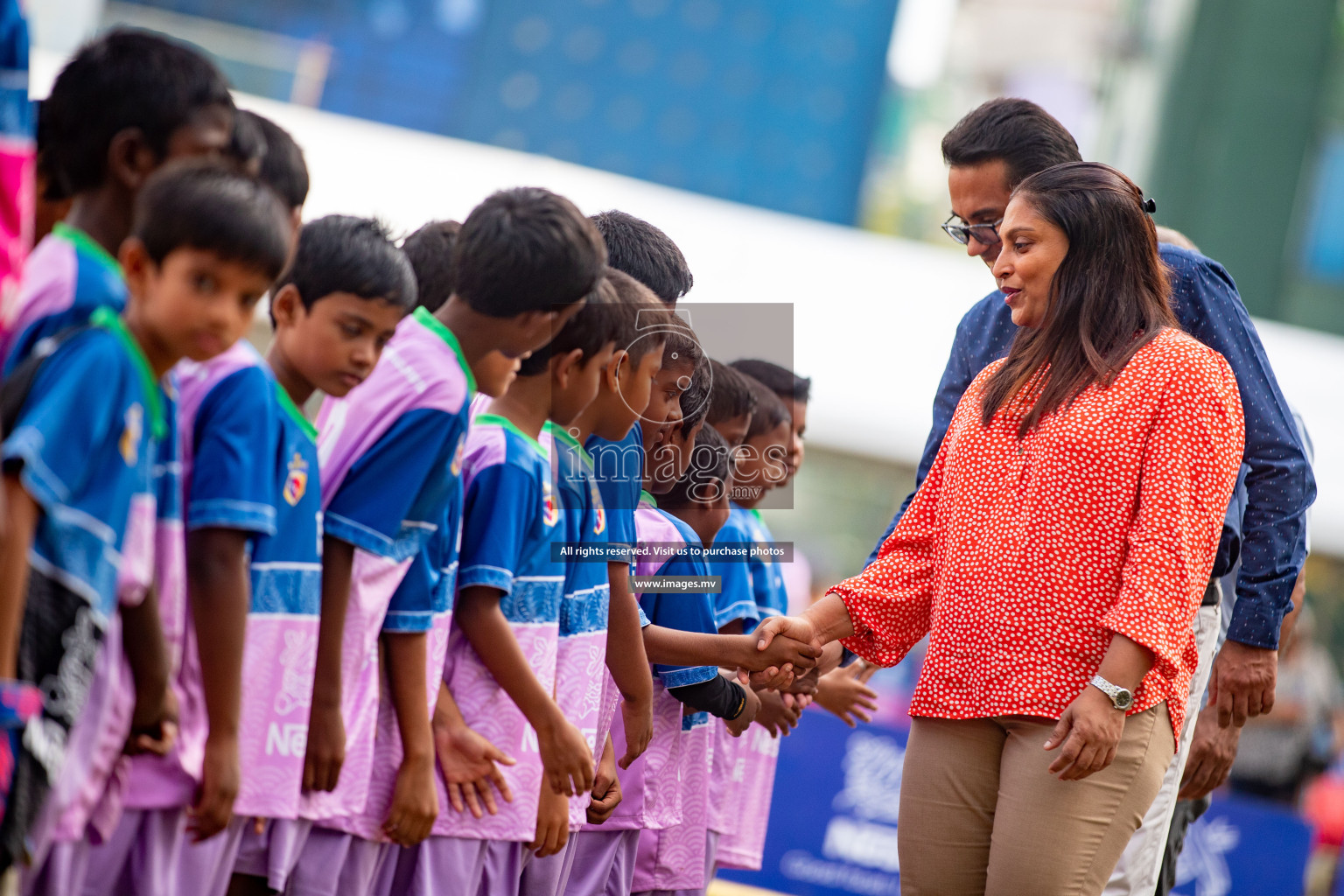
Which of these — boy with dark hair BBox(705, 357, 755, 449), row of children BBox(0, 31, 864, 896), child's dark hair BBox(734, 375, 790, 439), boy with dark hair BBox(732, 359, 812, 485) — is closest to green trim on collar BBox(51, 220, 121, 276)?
row of children BBox(0, 31, 864, 896)

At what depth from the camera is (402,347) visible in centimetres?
220

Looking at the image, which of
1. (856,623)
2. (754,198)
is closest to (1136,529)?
(856,623)

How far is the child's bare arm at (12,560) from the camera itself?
59.2 inches

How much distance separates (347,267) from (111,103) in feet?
1.31

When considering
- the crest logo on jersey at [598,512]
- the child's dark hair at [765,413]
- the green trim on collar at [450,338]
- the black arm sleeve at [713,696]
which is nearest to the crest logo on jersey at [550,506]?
the crest logo on jersey at [598,512]

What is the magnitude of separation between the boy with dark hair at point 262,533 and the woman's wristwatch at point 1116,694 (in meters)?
1.24

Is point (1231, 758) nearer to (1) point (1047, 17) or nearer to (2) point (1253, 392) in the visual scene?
(2) point (1253, 392)

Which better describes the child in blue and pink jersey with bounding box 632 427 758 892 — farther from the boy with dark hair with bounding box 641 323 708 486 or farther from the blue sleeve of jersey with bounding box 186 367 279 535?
the blue sleeve of jersey with bounding box 186 367 279 535

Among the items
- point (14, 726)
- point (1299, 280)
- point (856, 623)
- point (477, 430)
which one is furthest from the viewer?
point (1299, 280)

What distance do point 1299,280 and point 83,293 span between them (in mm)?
13370

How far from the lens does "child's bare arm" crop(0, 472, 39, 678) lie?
150cm

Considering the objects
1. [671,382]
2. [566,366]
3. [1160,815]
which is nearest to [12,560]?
[566,366]

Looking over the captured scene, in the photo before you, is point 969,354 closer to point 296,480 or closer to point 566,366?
point 566,366

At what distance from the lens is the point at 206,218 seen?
1.71 m
